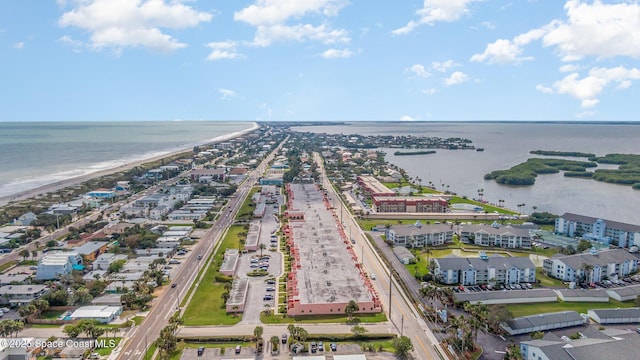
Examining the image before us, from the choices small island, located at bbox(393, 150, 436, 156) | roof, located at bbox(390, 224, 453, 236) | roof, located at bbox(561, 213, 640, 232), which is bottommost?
roof, located at bbox(390, 224, 453, 236)

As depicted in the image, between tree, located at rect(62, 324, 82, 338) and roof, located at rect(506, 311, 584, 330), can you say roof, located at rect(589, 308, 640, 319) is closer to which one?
roof, located at rect(506, 311, 584, 330)

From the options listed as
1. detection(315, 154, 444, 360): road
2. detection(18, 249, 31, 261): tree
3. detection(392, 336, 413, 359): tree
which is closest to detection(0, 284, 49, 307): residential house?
detection(18, 249, 31, 261): tree

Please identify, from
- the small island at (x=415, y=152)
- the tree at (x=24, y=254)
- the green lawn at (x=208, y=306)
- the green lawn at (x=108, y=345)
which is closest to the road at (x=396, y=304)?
the green lawn at (x=208, y=306)

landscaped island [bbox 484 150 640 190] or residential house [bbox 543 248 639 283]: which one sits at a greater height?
landscaped island [bbox 484 150 640 190]

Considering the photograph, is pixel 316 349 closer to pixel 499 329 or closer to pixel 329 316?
pixel 329 316

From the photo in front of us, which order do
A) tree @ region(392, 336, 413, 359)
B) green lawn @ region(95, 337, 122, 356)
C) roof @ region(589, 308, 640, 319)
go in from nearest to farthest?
1. tree @ region(392, 336, 413, 359)
2. green lawn @ region(95, 337, 122, 356)
3. roof @ region(589, 308, 640, 319)

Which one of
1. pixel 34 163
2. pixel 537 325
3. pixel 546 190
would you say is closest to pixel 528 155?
pixel 546 190

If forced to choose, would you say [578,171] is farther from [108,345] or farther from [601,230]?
[108,345]

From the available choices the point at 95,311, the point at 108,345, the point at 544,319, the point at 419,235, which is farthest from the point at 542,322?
the point at 95,311
